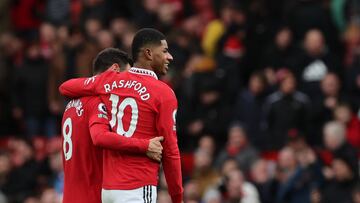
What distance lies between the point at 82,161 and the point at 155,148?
876mm

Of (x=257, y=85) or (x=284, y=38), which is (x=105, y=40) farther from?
(x=284, y=38)

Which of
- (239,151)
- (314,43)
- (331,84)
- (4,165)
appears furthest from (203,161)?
(4,165)

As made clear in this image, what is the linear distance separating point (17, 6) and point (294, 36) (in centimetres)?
636

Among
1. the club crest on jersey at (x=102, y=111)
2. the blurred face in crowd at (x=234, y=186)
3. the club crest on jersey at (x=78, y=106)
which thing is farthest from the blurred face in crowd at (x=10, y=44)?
the club crest on jersey at (x=102, y=111)

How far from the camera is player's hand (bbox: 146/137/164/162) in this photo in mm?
10273

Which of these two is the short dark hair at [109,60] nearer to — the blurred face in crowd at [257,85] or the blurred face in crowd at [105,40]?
the blurred face in crowd at [257,85]

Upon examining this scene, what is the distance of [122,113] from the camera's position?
1047 cm

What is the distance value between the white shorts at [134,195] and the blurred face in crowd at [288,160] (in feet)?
17.7

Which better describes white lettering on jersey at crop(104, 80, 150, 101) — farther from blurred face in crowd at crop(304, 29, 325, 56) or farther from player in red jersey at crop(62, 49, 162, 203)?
blurred face in crowd at crop(304, 29, 325, 56)

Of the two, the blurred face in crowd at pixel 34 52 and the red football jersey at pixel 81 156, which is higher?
the blurred face in crowd at pixel 34 52

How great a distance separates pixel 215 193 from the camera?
52.1ft

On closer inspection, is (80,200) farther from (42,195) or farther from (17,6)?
(17,6)

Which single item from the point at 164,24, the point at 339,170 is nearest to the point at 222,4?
the point at 164,24

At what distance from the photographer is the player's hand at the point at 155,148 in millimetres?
10273
